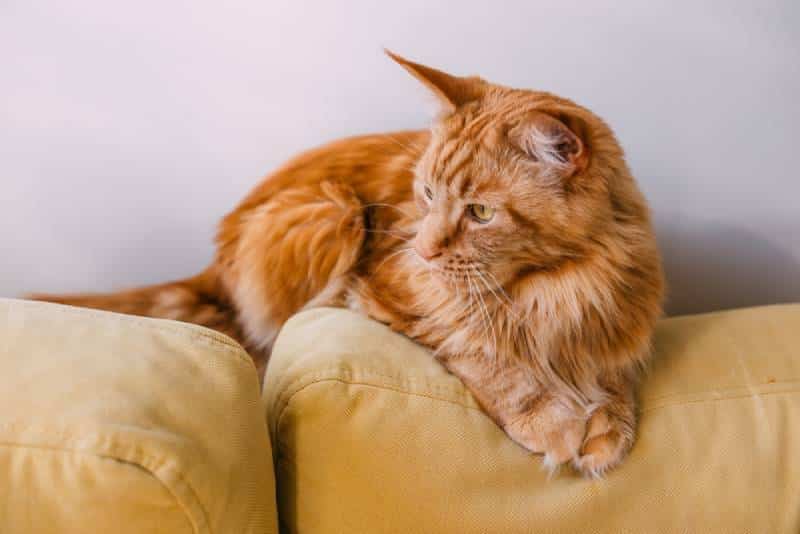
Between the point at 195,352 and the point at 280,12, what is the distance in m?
0.95

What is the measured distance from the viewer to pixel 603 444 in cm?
114

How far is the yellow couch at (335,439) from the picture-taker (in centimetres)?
77

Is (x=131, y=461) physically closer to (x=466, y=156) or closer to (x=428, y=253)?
(x=428, y=253)

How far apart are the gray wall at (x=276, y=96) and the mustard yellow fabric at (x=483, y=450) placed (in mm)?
620

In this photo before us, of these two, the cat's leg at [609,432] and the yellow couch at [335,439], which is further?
the cat's leg at [609,432]

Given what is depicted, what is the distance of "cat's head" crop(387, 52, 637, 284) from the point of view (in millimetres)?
1098

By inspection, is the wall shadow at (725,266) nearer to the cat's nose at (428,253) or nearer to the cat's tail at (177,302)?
the cat's nose at (428,253)

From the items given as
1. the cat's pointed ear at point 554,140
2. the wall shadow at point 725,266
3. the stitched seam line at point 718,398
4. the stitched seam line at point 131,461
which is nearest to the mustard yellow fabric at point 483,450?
the stitched seam line at point 718,398

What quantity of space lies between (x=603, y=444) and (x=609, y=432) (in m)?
0.02

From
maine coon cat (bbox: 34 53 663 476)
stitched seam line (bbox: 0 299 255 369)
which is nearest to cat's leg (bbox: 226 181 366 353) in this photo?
maine coon cat (bbox: 34 53 663 476)

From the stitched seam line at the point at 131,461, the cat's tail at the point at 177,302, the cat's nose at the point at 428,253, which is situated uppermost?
the cat's nose at the point at 428,253

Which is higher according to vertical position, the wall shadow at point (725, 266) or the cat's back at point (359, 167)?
the cat's back at point (359, 167)

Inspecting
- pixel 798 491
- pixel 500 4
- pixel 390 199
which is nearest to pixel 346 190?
pixel 390 199

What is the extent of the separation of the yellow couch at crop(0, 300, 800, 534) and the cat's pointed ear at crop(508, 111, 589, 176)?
38 centimetres
